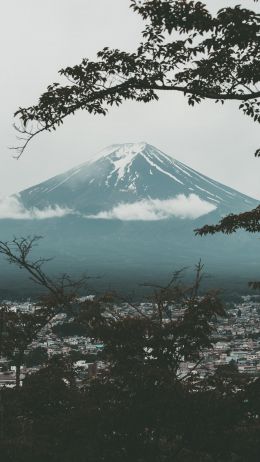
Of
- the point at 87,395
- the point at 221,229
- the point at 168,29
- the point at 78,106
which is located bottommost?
the point at 87,395

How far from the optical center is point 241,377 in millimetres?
9398

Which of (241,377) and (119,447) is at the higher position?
(241,377)

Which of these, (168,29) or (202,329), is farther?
(202,329)

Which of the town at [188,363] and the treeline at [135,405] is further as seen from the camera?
the town at [188,363]

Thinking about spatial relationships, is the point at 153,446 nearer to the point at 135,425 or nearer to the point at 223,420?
the point at 135,425

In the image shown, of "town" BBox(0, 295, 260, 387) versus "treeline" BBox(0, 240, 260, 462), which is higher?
"treeline" BBox(0, 240, 260, 462)

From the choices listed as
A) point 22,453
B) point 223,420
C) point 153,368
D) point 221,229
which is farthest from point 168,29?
point 22,453

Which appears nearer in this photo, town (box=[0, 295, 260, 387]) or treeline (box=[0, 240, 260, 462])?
treeline (box=[0, 240, 260, 462])

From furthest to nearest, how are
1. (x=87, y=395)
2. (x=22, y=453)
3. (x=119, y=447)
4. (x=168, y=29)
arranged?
(x=87, y=395) < (x=119, y=447) < (x=22, y=453) < (x=168, y=29)

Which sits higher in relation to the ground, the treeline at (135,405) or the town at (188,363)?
the treeline at (135,405)

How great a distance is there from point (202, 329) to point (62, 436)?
118 inches

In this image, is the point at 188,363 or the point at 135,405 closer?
the point at 135,405

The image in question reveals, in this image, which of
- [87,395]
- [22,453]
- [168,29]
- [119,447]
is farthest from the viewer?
[87,395]

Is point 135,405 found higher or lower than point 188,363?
higher
